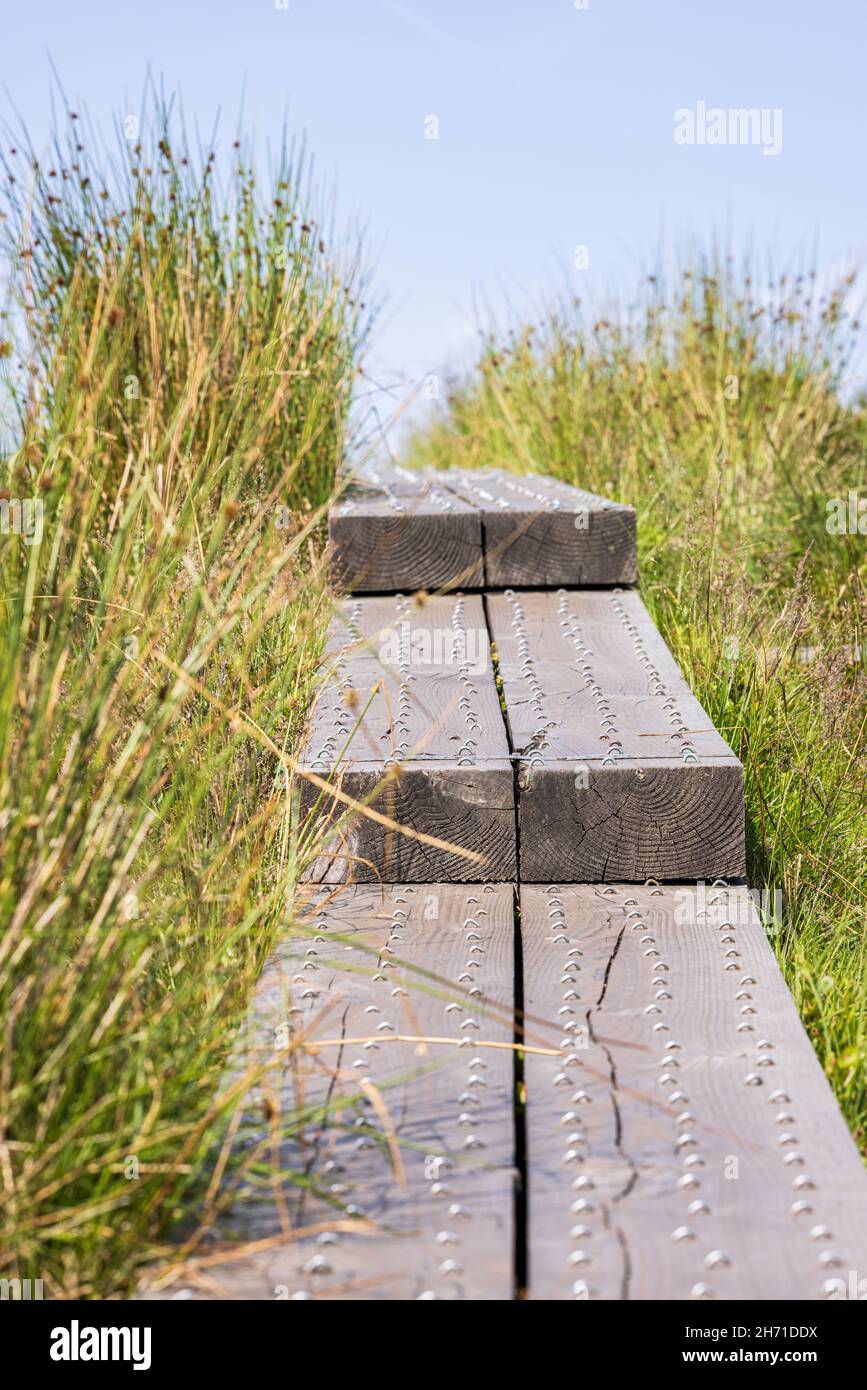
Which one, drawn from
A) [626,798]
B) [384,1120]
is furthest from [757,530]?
[384,1120]

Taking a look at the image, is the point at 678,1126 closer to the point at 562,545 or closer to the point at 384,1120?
the point at 384,1120

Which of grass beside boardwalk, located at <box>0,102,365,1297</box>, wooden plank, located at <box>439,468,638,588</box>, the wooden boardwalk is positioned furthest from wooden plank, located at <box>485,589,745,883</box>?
wooden plank, located at <box>439,468,638,588</box>

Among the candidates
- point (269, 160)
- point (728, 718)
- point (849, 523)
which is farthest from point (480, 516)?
point (269, 160)

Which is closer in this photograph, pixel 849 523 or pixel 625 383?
pixel 849 523

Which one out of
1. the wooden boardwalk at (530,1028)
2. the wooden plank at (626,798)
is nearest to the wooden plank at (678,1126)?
the wooden boardwalk at (530,1028)

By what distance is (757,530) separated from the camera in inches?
228

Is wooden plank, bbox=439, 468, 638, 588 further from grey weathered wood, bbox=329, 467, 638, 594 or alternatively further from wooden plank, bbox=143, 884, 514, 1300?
wooden plank, bbox=143, 884, 514, 1300

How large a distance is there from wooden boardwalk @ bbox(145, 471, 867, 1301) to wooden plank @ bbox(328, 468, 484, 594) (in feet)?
1.87

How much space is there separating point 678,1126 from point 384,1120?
0.42m

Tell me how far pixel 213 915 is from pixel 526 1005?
534mm

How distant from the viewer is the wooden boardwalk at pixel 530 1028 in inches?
61.0

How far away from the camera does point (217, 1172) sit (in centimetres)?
153

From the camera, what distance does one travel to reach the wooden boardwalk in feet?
5.08
